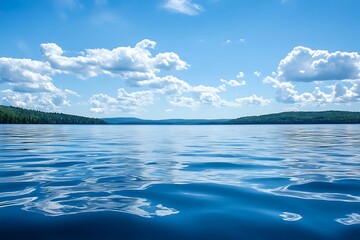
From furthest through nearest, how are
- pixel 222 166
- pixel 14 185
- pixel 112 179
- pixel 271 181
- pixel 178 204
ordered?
pixel 222 166
pixel 112 179
pixel 271 181
pixel 14 185
pixel 178 204

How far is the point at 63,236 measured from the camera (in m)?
5.31

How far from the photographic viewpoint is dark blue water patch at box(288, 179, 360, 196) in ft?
29.4

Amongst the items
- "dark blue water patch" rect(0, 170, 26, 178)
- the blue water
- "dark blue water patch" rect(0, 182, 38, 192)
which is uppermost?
the blue water

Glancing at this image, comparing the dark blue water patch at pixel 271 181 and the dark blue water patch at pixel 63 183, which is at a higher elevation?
the dark blue water patch at pixel 271 181

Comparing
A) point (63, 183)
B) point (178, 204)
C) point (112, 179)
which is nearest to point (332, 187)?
point (178, 204)

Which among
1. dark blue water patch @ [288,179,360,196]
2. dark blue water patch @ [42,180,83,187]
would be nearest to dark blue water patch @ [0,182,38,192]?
dark blue water patch @ [42,180,83,187]

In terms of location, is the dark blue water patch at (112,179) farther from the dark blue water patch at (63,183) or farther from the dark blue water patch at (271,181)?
the dark blue water patch at (271,181)

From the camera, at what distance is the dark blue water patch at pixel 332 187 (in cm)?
897

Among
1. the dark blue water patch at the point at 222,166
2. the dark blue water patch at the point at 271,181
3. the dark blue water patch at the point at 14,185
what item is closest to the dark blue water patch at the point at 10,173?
the dark blue water patch at the point at 14,185

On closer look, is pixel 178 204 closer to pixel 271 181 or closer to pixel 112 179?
pixel 112 179

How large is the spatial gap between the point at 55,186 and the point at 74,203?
8.24 feet

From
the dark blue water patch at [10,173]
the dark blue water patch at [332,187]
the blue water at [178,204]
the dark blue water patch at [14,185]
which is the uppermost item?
the dark blue water patch at [332,187]

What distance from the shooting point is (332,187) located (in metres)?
9.51

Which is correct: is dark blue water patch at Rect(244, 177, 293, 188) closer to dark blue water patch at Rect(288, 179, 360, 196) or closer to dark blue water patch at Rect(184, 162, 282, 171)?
dark blue water patch at Rect(288, 179, 360, 196)
